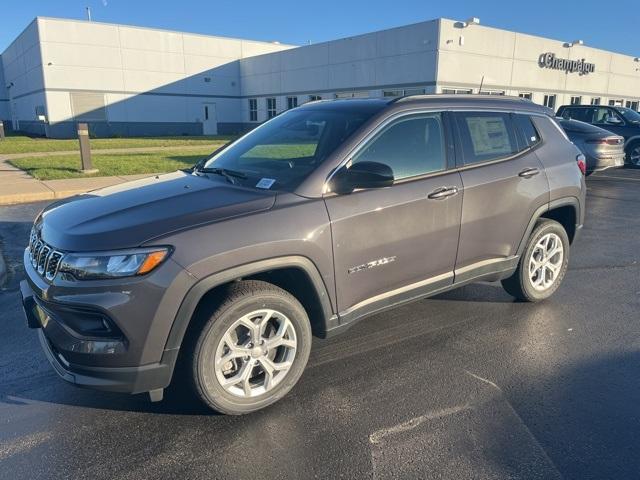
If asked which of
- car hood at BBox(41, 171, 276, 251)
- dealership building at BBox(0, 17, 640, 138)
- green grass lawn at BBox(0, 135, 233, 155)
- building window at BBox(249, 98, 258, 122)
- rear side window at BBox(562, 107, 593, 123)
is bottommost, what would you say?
green grass lawn at BBox(0, 135, 233, 155)

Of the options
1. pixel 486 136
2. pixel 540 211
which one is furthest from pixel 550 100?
pixel 486 136

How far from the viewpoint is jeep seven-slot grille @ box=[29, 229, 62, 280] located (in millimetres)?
2641

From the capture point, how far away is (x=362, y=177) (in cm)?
305

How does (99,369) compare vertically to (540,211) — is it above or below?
below

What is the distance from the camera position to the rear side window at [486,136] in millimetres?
3844

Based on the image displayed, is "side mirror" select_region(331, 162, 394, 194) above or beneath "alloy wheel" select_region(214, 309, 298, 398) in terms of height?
above

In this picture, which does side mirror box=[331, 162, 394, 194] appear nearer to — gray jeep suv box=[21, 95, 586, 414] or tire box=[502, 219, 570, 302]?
gray jeep suv box=[21, 95, 586, 414]

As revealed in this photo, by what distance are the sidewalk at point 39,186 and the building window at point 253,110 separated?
2817 cm

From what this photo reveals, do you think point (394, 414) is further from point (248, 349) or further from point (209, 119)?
point (209, 119)

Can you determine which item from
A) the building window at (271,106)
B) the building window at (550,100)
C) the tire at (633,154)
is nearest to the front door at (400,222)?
the tire at (633,154)

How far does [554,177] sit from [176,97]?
121 feet

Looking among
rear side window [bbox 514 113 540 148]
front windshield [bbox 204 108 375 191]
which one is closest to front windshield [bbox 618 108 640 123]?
rear side window [bbox 514 113 540 148]

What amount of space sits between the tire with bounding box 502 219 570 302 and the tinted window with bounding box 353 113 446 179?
1.40m

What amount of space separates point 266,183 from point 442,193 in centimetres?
129
